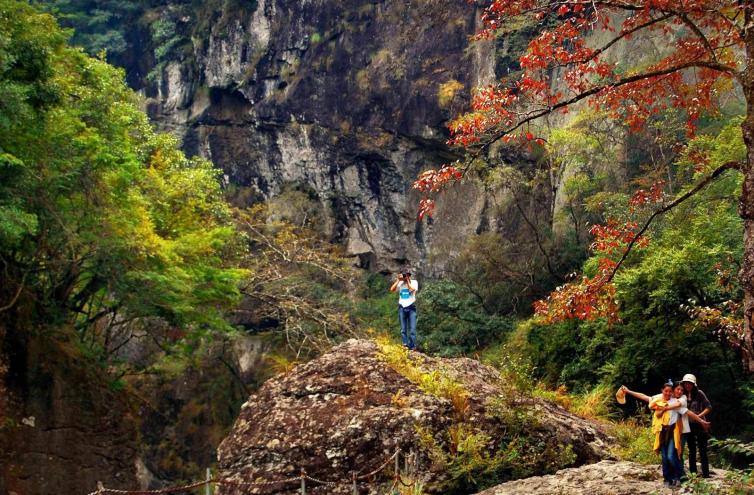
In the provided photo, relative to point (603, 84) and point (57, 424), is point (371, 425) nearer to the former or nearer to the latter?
point (603, 84)

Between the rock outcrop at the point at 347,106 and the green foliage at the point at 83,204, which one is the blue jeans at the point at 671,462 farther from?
the rock outcrop at the point at 347,106

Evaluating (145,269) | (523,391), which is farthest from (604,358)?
(145,269)

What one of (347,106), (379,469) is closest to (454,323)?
(347,106)

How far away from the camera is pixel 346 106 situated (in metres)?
34.9

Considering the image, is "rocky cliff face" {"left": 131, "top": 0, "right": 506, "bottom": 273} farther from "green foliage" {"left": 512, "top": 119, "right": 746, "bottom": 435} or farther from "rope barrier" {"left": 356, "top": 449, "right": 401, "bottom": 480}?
"rope barrier" {"left": 356, "top": 449, "right": 401, "bottom": 480}

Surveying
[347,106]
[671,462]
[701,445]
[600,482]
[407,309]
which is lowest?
[600,482]

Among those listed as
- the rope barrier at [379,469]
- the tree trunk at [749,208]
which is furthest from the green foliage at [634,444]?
the tree trunk at [749,208]

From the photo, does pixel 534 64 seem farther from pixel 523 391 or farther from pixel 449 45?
pixel 449 45

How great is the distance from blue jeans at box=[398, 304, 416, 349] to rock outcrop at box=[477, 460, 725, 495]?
373 cm

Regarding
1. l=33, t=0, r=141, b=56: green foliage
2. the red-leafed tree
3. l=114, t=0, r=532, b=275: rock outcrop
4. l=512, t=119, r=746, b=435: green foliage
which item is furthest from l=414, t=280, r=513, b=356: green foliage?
l=33, t=0, r=141, b=56: green foliage

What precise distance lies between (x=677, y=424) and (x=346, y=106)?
28.4 meters

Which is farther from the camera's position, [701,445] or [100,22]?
[100,22]

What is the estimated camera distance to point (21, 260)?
17.4 m

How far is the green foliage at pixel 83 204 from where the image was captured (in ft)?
47.5
